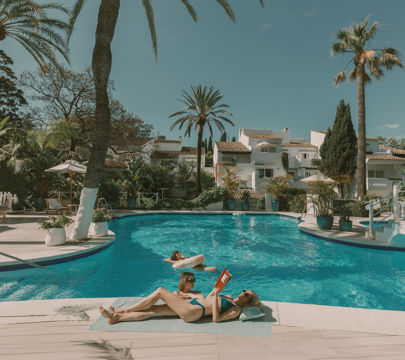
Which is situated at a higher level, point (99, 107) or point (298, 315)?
point (99, 107)

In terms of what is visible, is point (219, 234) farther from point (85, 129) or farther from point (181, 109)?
point (85, 129)

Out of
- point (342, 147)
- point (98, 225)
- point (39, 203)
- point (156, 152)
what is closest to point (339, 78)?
point (342, 147)

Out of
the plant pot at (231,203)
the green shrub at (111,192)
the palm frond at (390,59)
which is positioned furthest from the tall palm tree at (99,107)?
the palm frond at (390,59)

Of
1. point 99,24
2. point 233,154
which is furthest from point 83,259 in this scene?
point 233,154

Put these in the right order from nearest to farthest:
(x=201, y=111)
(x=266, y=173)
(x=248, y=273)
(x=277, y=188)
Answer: (x=248, y=273) < (x=277, y=188) < (x=201, y=111) < (x=266, y=173)

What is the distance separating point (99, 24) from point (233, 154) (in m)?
25.2

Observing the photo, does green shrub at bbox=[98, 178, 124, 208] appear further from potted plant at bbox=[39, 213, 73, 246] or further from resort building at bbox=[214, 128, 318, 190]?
potted plant at bbox=[39, 213, 73, 246]

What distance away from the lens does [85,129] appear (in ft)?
79.0

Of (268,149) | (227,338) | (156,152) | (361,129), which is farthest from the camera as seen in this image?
(156,152)

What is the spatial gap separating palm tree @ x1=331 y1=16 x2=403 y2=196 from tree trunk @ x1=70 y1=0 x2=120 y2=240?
18.6 meters

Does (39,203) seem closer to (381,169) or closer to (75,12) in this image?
(75,12)

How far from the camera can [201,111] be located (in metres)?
24.7

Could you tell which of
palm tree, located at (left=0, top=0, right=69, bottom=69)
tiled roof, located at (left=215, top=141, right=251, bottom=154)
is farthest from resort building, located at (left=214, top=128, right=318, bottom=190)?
palm tree, located at (left=0, top=0, right=69, bottom=69)

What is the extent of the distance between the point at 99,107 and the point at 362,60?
792 inches
